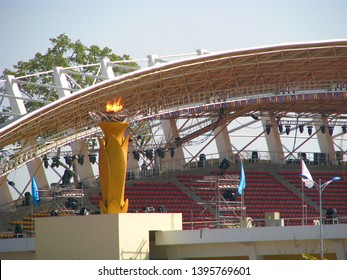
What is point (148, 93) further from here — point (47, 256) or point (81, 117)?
point (47, 256)

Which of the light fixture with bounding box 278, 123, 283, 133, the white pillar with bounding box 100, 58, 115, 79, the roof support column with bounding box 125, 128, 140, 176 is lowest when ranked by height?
the roof support column with bounding box 125, 128, 140, 176

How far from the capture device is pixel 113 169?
147 ft

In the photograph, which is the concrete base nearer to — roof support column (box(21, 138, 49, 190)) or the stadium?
the stadium

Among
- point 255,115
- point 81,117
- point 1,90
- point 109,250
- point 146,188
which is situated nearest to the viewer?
point 109,250

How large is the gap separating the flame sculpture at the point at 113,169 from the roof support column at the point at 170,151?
926 inches

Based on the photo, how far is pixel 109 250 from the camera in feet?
144

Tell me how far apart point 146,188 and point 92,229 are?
849 inches

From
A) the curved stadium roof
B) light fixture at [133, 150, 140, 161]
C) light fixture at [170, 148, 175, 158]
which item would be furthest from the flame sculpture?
light fixture at [170, 148, 175, 158]

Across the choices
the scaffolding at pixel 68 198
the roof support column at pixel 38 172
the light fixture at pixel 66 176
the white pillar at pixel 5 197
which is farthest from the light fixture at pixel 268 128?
the white pillar at pixel 5 197

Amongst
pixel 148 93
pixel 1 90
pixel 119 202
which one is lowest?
pixel 119 202

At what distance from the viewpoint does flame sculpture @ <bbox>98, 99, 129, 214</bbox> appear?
44.6 metres

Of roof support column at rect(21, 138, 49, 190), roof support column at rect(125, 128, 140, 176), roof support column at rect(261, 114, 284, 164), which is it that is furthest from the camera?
roof support column at rect(261, 114, 284, 164)

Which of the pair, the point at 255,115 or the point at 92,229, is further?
the point at 255,115
